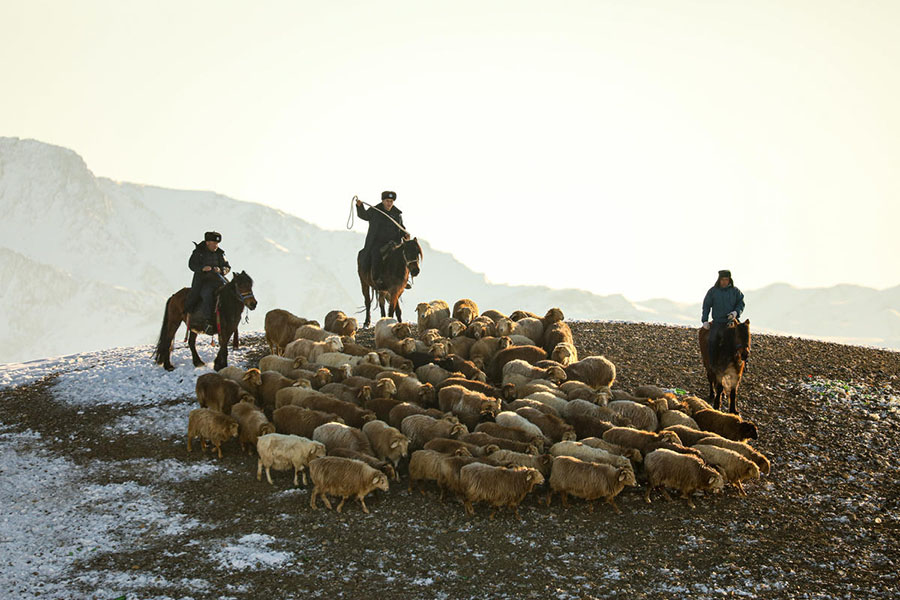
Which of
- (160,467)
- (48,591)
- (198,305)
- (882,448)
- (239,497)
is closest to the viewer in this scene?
(48,591)

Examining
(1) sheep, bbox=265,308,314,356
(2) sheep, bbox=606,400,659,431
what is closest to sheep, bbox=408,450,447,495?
(2) sheep, bbox=606,400,659,431

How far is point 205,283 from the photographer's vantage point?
16.8 meters

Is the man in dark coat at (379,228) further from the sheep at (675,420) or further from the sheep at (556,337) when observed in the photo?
the sheep at (675,420)

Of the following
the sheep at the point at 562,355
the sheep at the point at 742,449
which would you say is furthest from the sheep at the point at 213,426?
the sheep at the point at 742,449

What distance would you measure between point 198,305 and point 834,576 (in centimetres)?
1357

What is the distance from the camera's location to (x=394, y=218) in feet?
68.3

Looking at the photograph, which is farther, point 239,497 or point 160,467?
point 160,467

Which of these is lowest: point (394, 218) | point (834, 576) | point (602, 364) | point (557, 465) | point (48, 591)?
point (48, 591)

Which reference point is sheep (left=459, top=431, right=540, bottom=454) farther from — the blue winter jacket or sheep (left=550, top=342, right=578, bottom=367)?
the blue winter jacket

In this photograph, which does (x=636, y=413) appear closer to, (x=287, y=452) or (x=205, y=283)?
(x=287, y=452)

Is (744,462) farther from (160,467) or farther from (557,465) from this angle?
(160,467)

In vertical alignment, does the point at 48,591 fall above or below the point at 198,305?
below

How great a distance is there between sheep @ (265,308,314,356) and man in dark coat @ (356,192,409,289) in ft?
9.65

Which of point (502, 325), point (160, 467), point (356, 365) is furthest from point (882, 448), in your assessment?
point (160, 467)
